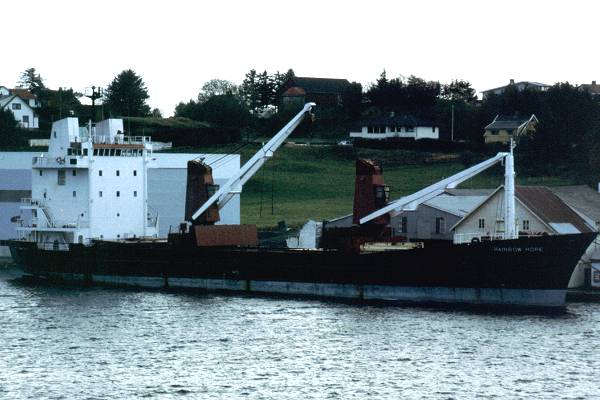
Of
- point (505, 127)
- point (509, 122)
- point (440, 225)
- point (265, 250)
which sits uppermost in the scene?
point (509, 122)

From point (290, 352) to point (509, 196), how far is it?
15837 mm

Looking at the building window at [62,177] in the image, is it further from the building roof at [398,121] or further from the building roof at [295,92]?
the building roof at [295,92]

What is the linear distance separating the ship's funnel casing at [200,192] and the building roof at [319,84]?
234 feet

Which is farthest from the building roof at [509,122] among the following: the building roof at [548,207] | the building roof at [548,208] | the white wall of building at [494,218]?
the white wall of building at [494,218]

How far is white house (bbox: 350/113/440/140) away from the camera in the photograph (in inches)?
4567

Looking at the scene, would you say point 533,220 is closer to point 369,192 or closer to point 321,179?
point 369,192

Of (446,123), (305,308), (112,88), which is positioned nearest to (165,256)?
(305,308)

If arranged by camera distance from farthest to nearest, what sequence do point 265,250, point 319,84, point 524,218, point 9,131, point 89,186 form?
point 319,84 < point 9,131 < point 89,186 < point 524,218 < point 265,250

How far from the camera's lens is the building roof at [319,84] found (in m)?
139

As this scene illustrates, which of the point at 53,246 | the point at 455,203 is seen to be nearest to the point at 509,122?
the point at 455,203

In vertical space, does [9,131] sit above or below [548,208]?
Answer: above

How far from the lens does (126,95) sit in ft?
456

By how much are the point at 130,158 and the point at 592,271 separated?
27895 millimetres

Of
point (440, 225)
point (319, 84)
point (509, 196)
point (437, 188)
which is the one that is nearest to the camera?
point (509, 196)
